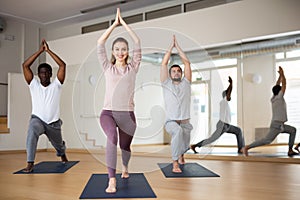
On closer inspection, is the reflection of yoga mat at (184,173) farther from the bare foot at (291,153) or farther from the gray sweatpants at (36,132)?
the bare foot at (291,153)

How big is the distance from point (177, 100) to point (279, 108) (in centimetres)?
248

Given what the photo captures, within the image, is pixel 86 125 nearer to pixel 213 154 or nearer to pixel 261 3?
pixel 213 154

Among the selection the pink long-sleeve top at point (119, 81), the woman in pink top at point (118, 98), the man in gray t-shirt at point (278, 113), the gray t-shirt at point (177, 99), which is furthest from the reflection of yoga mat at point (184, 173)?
the man in gray t-shirt at point (278, 113)

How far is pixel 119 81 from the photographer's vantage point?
235 cm

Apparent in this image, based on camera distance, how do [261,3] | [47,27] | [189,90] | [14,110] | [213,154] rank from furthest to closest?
[47,27]
[14,110]
[213,154]
[261,3]
[189,90]

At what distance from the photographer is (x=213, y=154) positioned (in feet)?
16.7

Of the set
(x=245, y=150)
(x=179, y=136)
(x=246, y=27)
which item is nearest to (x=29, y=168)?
(x=179, y=136)

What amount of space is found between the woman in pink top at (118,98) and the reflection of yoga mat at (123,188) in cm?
9

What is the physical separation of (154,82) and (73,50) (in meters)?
5.01

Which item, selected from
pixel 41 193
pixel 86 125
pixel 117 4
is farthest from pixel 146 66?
pixel 117 4

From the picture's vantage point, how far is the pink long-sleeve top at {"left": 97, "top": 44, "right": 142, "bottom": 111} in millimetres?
2330

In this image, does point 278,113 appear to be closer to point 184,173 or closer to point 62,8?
point 184,173

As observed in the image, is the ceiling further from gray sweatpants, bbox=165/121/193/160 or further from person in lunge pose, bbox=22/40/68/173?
gray sweatpants, bbox=165/121/193/160

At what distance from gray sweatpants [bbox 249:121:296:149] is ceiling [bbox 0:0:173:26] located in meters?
2.98
